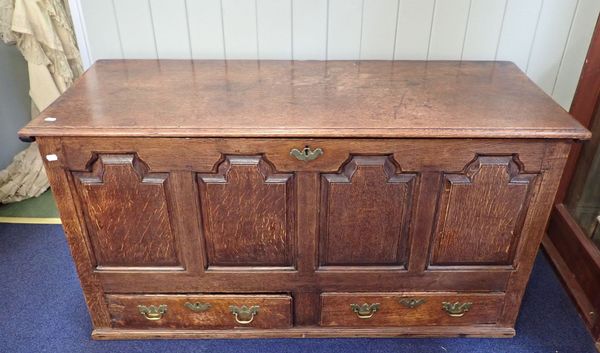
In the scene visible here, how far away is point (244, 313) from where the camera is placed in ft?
5.33

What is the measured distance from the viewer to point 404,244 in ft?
4.88

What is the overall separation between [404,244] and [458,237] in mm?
161

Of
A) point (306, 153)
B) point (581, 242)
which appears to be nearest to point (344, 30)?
point (306, 153)

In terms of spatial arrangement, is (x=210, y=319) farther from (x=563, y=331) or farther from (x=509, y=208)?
(x=563, y=331)

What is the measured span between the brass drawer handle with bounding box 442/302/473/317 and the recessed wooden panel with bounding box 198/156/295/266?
1.79ft

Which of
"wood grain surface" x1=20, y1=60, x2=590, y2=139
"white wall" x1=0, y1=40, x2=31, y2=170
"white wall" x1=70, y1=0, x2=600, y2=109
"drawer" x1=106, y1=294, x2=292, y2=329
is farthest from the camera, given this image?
"white wall" x1=0, y1=40, x2=31, y2=170

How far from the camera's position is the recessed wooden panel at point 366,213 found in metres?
1.35

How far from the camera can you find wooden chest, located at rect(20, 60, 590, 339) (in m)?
1.30

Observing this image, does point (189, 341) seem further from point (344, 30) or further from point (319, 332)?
point (344, 30)

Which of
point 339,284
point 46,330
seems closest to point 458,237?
point 339,284

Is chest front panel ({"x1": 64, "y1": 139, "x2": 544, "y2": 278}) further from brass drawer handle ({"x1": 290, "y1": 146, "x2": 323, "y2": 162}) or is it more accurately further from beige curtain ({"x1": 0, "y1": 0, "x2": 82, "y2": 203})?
beige curtain ({"x1": 0, "y1": 0, "x2": 82, "y2": 203})

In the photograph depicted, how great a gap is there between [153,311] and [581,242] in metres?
1.57

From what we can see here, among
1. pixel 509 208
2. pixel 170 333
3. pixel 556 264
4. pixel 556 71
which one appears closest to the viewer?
pixel 509 208

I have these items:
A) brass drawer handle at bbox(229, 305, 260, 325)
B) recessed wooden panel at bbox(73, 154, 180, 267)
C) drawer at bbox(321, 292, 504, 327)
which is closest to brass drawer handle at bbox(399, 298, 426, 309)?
drawer at bbox(321, 292, 504, 327)
